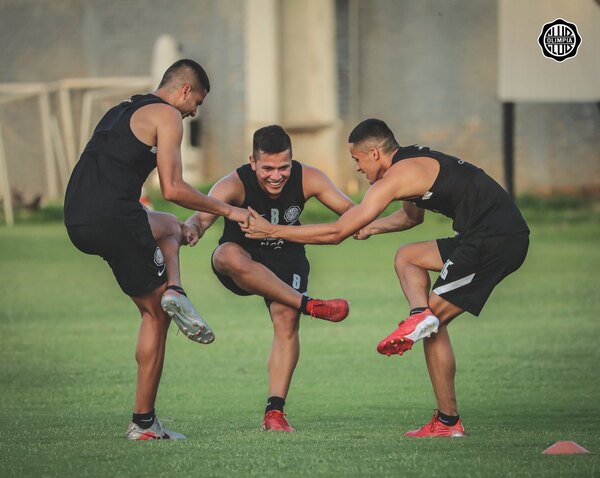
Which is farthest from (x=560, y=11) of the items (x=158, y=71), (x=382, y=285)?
(x=382, y=285)

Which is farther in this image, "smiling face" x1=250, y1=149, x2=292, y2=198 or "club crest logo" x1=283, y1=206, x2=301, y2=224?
"club crest logo" x1=283, y1=206, x2=301, y2=224

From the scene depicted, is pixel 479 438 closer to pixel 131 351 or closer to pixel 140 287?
pixel 140 287

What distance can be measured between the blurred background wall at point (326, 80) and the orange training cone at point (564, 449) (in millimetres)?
24367

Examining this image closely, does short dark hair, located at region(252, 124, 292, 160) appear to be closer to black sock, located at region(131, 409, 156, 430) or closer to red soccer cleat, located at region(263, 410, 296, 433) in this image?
red soccer cleat, located at region(263, 410, 296, 433)

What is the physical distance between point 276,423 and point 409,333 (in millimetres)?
1165

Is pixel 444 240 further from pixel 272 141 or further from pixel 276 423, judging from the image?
pixel 276 423

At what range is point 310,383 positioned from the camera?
11.6m

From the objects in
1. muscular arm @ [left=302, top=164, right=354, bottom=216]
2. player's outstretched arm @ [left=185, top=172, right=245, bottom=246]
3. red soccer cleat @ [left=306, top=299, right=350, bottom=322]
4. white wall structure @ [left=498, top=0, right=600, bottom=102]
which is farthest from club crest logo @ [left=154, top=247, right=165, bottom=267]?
white wall structure @ [left=498, top=0, right=600, bottom=102]

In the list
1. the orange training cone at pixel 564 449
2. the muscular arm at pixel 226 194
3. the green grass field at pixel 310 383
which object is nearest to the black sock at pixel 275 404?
the green grass field at pixel 310 383

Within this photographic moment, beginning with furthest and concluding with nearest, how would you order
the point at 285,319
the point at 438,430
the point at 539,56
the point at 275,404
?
the point at 539,56 < the point at 285,319 < the point at 275,404 < the point at 438,430

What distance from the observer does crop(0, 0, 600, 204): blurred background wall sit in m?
31.7

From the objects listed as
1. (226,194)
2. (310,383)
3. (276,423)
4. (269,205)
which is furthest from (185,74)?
(310,383)

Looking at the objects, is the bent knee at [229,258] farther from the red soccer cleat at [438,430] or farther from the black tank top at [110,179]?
the red soccer cleat at [438,430]

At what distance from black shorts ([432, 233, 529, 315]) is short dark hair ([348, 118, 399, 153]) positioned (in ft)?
2.56
